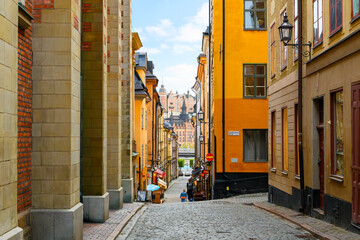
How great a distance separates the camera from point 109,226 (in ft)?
37.0

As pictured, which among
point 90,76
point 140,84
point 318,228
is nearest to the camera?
point 318,228

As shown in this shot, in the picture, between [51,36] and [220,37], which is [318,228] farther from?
[220,37]

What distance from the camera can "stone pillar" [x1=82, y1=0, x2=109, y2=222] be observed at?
1199 centimetres

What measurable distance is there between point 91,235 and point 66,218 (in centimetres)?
164

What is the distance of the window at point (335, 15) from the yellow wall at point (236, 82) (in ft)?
43.4

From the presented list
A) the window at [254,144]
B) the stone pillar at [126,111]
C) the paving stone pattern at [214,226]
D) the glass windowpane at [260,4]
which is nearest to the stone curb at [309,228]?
the paving stone pattern at [214,226]

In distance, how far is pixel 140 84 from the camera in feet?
104

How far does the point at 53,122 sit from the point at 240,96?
662 inches

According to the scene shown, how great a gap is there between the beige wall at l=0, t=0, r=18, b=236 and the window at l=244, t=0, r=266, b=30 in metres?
20.0

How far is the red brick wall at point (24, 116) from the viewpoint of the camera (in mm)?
7957

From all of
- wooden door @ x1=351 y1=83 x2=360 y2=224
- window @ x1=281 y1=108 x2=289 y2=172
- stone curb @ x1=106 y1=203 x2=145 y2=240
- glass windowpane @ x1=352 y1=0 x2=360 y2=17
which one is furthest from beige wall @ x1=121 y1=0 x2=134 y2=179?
glass windowpane @ x1=352 y1=0 x2=360 y2=17

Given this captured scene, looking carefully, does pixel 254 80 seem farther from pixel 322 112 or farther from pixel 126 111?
A: pixel 322 112

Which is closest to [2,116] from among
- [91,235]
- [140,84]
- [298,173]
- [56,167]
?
[56,167]

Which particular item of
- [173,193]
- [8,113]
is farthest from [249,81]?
[173,193]
